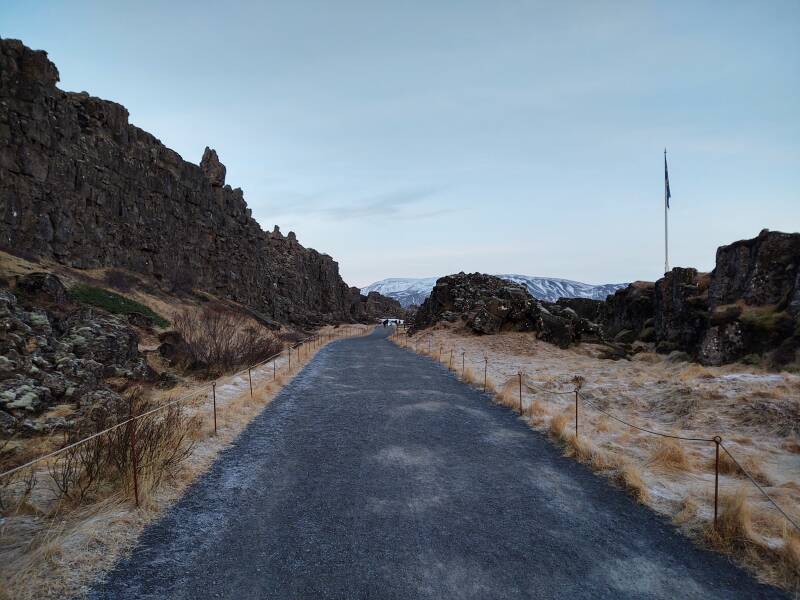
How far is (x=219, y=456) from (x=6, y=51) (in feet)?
97.8

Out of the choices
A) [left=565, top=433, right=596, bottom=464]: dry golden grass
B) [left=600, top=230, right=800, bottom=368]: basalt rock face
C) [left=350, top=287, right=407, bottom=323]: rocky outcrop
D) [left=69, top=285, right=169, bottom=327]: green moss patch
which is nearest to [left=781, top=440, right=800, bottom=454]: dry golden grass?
[left=565, top=433, right=596, bottom=464]: dry golden grass

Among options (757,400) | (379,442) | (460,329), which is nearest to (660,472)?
(379,442)

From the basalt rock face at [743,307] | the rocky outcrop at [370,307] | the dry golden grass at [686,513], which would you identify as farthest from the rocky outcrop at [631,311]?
the rocky outcrop at [370,307]

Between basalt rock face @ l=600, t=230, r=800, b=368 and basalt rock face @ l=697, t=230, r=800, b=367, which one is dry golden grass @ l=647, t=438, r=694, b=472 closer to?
basalt rock face @ l=600, t=230, r=800, b=368

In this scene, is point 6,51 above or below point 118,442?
above

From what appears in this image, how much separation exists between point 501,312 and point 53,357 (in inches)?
1155

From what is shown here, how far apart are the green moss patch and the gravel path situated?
53.1ft

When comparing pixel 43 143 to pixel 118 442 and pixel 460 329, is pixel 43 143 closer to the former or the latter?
Result: pixel 118 442

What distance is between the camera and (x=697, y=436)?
1047 cm

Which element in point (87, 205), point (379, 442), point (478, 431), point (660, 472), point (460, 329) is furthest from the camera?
point (460, 329)

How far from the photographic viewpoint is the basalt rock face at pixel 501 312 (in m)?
31.2

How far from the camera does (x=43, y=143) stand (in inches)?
1045

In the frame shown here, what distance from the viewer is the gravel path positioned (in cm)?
457

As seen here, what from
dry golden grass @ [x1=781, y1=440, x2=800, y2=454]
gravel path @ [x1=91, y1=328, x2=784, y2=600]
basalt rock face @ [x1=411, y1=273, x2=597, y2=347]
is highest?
basalt rock face @ [x1=411, y1=273, x2=597, y2=347]
